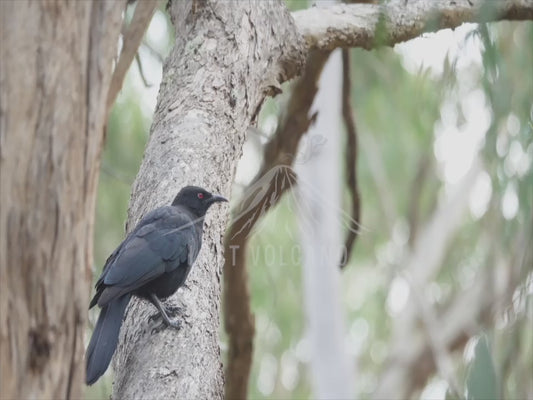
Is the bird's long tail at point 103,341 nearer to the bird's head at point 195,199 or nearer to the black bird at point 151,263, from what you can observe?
the black bird at point 151,263

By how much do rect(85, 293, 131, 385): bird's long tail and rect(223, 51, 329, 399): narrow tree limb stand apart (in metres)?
1.89

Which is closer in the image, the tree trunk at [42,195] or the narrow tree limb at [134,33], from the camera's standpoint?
the tree trunk at [42,195]

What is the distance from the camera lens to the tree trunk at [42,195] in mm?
2094

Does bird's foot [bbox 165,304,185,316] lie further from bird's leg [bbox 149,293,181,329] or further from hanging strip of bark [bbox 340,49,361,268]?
hanging strip of bark [bbox 340,49,361,268]

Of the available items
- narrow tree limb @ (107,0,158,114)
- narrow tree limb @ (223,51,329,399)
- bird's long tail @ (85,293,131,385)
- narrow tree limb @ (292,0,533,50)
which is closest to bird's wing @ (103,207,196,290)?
bird's long tail @ (85,293,131,385)

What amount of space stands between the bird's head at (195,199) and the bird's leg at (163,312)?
43cm

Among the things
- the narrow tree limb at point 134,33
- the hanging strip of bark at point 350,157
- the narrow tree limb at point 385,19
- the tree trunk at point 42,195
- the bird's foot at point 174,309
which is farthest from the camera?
the hanging strip of bark at point 350,157

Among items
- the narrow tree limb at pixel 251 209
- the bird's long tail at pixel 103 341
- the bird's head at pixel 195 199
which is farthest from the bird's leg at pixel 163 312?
the narrow tree limb at pixel 251 209

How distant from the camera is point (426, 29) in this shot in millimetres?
5215

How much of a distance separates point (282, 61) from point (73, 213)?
2.65 meters

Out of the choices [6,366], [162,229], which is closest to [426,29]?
[162,229]

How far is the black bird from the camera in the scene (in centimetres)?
321

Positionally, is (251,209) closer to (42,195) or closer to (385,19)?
(385,19)

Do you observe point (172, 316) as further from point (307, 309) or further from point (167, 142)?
point (307, 309)
